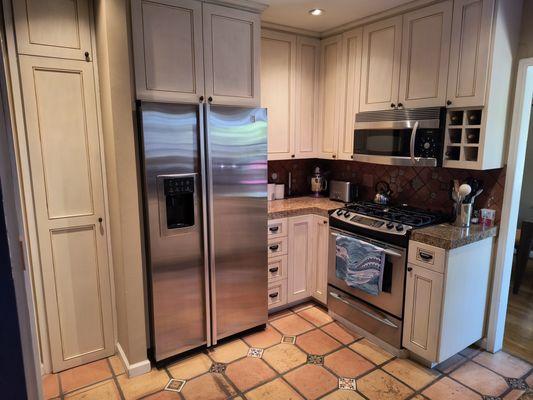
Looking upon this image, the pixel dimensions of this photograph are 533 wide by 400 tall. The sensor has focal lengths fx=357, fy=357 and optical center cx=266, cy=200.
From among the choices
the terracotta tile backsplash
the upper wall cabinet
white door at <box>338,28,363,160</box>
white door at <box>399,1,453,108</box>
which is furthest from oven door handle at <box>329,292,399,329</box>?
the upper wall cabinet

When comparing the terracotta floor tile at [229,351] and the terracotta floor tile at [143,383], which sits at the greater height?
the terracotta floor tile at [229,351]

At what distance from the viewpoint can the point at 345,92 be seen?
10.1 ft

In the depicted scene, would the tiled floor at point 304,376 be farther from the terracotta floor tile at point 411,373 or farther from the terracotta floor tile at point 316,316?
the terracotta floor tile at point 316,316

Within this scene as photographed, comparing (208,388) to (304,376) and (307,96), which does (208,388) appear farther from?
(307,96)

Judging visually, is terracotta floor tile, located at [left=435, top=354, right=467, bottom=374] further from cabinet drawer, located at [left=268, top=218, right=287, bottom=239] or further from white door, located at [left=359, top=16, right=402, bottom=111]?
white door, located at [left=359, top=16, right=402, bottom=111]

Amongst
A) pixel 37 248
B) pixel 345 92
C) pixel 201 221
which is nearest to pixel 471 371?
pixel 201 221

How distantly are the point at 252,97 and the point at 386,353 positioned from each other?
2.06 m

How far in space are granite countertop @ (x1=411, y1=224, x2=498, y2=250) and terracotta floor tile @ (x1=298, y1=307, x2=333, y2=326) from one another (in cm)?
112

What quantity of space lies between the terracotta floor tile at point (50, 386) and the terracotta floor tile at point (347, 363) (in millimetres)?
1704

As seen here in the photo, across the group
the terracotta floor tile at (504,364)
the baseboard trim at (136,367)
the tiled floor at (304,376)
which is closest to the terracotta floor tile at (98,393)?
the tiled floor at (304,376)

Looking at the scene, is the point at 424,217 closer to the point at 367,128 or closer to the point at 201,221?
the point at 367,128

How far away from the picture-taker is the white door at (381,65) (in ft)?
8.71

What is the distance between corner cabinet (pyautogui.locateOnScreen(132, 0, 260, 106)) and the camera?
6.79 ft

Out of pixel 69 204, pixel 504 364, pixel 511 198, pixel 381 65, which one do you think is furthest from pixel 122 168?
pixel 504 364
